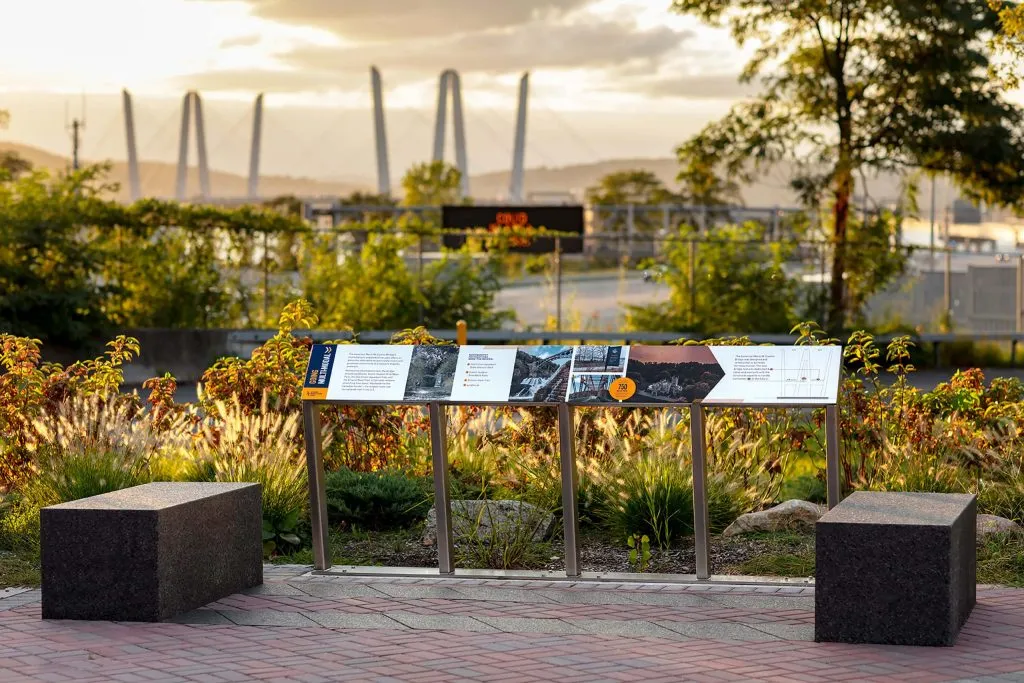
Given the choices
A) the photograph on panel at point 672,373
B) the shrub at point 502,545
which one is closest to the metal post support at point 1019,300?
the shrub at point 502,545

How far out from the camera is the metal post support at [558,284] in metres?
26.6

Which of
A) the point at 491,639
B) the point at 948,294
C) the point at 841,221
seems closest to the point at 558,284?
the point at 841,221

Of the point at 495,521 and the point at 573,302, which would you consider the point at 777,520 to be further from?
the point at 573,302

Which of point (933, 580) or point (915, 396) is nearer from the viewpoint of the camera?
point (933, 580)

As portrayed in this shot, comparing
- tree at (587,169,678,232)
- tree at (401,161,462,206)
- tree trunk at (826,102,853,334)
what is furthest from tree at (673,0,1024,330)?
tree at (587,169,678,232)

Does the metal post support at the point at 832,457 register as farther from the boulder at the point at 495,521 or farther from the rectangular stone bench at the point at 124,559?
the rectangular stone bench at the point at 124,559

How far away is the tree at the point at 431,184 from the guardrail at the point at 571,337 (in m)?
61.3

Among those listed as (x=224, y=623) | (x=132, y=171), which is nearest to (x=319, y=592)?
(x=224, y=623)

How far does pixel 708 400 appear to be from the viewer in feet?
27.5

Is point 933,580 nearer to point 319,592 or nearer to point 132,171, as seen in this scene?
point 319,592

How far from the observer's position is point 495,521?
31.2 ft

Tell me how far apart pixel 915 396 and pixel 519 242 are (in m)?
16.6

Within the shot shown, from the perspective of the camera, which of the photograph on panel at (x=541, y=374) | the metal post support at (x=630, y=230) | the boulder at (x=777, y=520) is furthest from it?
the metal post support at (x=630, y=230)

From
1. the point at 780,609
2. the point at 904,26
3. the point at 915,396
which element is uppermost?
the point at 904,26
